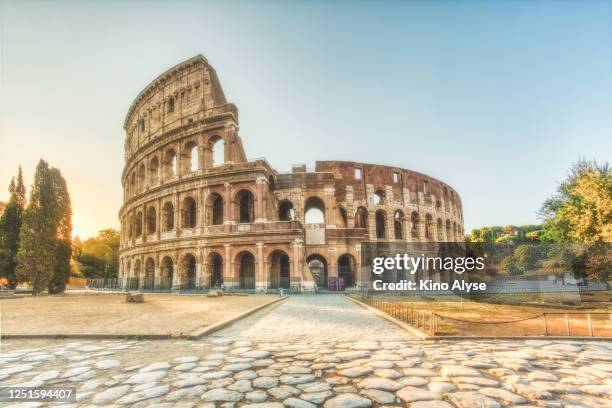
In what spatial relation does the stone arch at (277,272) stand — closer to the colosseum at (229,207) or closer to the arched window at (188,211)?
the colosseum at (229,207)

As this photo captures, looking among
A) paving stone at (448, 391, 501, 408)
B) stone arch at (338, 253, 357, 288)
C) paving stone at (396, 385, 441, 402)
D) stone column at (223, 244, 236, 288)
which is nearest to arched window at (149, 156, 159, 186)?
stone column at (223, 244, 236, 288)

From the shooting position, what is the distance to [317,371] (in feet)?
12.5

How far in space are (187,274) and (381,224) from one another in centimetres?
1801

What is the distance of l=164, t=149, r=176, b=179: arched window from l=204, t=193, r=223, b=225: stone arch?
4584 mm

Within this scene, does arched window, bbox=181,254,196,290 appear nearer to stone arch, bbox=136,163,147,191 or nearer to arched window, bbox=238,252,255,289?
arched window, bbox=238,252,255,289

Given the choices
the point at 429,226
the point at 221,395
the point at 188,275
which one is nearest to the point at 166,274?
the point at 188,275

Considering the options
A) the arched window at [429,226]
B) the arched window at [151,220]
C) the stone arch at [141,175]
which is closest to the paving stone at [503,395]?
the arched window at [151,220]

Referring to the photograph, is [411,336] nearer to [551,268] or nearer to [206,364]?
[206,364]

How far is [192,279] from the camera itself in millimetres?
25000

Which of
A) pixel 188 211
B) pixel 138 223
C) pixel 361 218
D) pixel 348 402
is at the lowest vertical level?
pixel 348 402

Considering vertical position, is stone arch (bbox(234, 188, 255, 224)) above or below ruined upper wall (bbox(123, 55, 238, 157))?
below

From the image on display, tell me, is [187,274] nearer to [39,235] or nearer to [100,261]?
[39,235]

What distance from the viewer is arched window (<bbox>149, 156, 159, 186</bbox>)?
28950 millimetres

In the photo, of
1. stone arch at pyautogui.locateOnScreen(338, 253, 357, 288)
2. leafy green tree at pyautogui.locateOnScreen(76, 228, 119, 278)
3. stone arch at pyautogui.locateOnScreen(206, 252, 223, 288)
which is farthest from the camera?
leafy green tree at pyautogui.locateOnScreen(76, 228, 119, 278)
